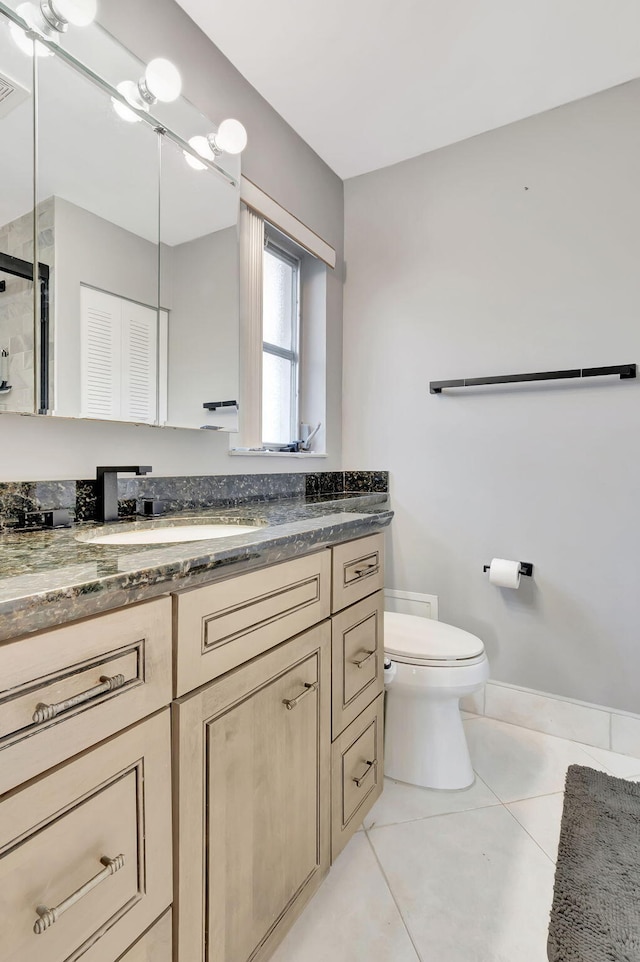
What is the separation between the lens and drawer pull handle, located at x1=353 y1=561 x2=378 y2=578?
125cm

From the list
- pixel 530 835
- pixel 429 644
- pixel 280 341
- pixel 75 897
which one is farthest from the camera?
pixel 280 341

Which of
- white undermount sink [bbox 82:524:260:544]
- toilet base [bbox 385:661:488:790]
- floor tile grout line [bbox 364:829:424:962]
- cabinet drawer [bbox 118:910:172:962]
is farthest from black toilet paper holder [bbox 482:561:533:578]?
cabinet drawer [bbox 118:910:172:962]

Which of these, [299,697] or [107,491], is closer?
[299,697]

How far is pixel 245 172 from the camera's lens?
1726 millimetres

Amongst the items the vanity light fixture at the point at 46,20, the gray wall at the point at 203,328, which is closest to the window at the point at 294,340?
the gray wall at the point at 203,328

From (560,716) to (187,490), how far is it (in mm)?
1676

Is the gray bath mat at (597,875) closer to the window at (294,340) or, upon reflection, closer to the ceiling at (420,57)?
the window at (294,340)

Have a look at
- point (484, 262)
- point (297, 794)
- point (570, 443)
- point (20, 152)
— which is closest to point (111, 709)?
point (297, 794)

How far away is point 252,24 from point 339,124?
1.76 feet

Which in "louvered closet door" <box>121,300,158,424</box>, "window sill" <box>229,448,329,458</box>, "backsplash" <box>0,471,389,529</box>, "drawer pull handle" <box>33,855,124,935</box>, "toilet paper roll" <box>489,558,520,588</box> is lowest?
"drawer pull handle" <box>33,855,124,935</box>

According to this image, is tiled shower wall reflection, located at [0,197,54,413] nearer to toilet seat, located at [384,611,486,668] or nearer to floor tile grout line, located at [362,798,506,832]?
toilet seat, located at [384,611,486,668]

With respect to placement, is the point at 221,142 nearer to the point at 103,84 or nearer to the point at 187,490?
the point at 103,84

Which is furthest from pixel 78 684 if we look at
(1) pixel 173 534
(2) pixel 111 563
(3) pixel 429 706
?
(3) pixel 429 706

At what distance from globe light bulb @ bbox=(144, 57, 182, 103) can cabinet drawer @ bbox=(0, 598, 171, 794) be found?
4.54 ft
